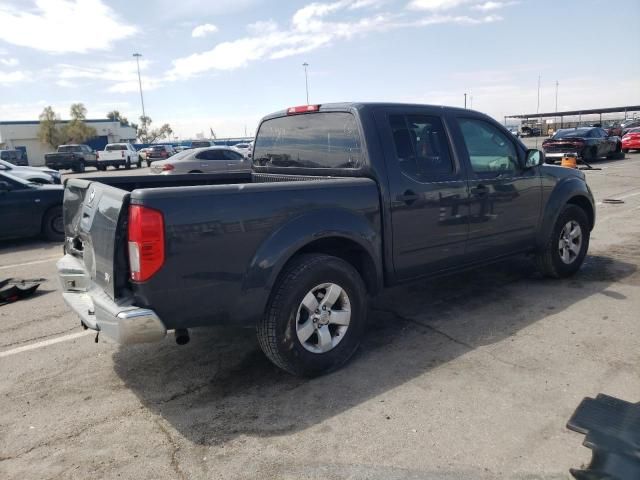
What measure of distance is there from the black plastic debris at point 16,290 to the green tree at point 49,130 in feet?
197

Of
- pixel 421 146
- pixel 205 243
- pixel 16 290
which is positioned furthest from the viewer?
pixel 16 290

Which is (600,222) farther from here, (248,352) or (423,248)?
(248,352)

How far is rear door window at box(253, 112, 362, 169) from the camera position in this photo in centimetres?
399

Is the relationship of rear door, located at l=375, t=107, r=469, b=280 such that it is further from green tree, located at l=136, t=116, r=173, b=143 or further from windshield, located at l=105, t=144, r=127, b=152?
green tree, located at l=136, t=116, r=173, b=143

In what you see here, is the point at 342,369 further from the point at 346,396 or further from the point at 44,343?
the point at 44,343

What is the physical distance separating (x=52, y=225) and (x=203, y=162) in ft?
30.3

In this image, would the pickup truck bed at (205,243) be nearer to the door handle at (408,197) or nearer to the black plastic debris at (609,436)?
the door handle at (408,197)

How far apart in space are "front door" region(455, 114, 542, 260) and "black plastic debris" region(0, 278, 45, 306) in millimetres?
4833

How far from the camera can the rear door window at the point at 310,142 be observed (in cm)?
399

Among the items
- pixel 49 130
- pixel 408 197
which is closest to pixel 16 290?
pixel 408 197

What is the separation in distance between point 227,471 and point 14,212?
8071mm

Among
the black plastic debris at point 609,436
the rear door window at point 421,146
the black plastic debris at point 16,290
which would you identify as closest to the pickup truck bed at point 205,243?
the rear door window at point 421,146

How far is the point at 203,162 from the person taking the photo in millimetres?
18062

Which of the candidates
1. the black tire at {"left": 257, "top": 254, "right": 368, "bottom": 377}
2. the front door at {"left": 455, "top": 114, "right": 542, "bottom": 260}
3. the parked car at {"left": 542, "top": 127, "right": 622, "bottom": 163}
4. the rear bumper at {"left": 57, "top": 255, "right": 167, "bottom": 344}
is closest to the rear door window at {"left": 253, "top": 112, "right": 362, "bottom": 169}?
the black tire at {"left": 257, "top": 254, "right": 368, "bottom": 377}
